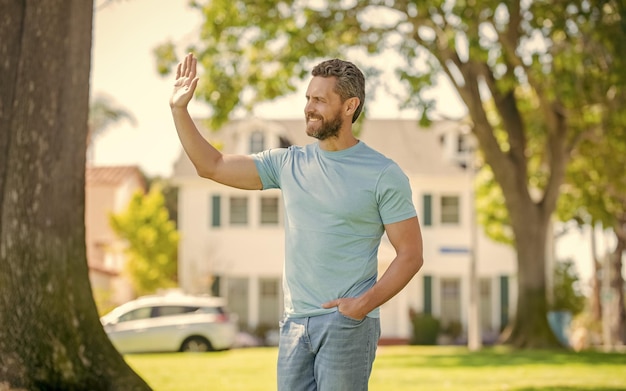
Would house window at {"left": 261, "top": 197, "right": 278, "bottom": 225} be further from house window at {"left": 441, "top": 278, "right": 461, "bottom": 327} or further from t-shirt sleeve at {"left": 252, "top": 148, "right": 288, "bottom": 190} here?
t-shirt sleeve at {"left": 252, "top": 148, "right": 288, "bottom": 190}

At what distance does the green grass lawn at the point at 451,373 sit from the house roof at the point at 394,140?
25.6 meters

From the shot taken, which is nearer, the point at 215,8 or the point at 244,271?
the point at 215,8

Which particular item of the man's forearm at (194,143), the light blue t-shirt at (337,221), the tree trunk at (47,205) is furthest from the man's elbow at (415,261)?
the tree trunk at (47,205)

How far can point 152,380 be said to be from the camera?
15.5 meters

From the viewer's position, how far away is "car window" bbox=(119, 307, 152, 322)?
33784 mm

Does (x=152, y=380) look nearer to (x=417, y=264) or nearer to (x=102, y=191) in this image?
(x=417, y=264)

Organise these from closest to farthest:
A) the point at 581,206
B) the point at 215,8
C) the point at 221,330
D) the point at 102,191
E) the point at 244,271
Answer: the point at 215,8
the point at 221,330
the point at 581,206
the point at 244,271
the point at 102,191

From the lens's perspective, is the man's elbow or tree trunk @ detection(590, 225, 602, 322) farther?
tree trunk @ detection(590, 225, 602, 322)

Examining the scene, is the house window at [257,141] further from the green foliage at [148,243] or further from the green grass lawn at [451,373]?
the green grass lawn at [451,373]

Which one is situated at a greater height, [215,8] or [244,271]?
[215,8]

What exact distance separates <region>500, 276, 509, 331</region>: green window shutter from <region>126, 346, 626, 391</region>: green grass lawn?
948 inches

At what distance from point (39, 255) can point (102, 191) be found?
5675 cm

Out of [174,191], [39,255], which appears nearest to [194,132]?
[39,255]

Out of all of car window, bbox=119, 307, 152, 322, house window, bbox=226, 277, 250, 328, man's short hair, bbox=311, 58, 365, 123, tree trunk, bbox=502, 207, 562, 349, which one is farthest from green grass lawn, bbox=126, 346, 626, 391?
house window, bbox=226, 277, 250, 328
